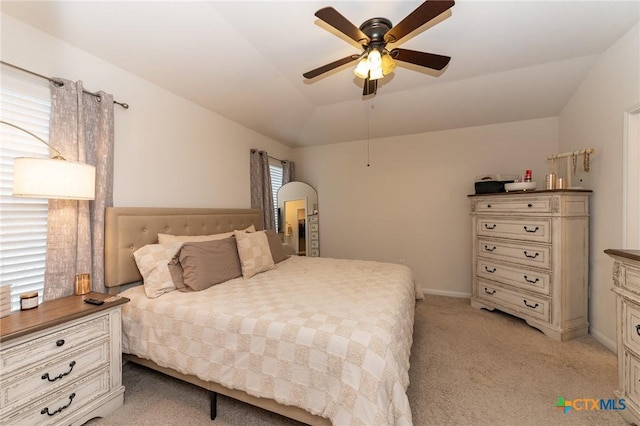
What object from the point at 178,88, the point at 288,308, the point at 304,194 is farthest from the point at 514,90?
the point at 178,88

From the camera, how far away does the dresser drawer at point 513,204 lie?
264 cm

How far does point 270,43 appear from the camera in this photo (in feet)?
7.45

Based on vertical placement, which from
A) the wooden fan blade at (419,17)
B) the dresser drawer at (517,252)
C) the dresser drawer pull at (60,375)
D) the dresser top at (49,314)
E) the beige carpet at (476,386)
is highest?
the wooden fan blade at (419,17)

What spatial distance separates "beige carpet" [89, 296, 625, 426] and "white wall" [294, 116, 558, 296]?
1.48m

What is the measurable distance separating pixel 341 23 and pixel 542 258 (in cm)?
290

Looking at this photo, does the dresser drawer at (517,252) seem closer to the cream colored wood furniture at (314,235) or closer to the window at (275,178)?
the cream colored wood furniture at (314,235)

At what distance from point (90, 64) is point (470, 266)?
473cm

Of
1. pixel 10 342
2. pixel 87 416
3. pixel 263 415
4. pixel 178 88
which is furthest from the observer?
pixel 178 88

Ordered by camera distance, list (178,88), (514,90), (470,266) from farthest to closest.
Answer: (470,266)
(514,90)
(178,88)

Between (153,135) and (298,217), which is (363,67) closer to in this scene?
(153,135)

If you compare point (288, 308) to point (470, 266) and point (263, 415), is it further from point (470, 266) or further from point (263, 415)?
point (470, 266)

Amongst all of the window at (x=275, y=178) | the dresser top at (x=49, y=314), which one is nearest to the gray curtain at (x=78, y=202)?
the dresser top at (x=49, y=314)

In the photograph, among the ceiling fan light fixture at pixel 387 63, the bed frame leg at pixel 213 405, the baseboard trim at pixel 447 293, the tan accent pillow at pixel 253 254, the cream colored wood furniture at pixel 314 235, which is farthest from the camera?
the cream colored wood furniture at pixel 314 235

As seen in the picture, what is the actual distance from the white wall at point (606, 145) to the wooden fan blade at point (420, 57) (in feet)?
5.39
